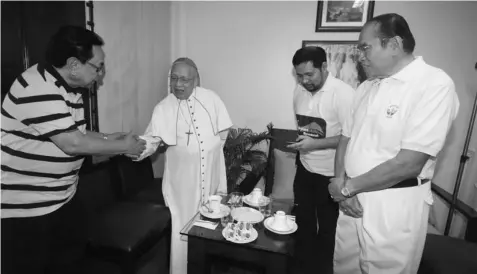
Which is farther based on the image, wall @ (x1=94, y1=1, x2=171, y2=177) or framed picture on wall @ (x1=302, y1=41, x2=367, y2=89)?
framed picture on wall @ (x1=302, y1=41, x2=367, y2=89)

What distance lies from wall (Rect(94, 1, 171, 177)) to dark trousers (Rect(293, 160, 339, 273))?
1.81 metres

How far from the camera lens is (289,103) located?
3.61 metres

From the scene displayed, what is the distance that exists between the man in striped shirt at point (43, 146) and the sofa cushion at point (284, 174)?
6.14 feet

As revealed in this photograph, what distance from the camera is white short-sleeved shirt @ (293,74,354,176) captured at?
228 cm

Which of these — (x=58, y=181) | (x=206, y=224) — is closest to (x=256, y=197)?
(x=206, y=224)

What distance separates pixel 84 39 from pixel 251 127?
2.39 metres

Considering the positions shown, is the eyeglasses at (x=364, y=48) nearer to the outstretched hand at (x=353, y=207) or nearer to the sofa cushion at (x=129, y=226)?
the outstretched hand at (x=353, y=207)

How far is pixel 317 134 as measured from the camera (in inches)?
93.7

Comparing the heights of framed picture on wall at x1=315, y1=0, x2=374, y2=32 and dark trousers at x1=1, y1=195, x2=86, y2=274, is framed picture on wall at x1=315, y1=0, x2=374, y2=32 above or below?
above

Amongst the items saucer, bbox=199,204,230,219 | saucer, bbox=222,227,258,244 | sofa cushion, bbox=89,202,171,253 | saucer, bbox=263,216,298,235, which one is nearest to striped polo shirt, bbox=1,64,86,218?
sofa cushion, bbox=89,202,171,253

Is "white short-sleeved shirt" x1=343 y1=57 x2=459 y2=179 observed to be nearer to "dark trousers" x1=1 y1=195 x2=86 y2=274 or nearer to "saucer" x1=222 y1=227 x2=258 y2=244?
"saucer" x1=222 y1=227 x2=258 y2=244

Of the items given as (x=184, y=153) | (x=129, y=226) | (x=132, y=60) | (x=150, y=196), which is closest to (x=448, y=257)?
(x=184, y=153)

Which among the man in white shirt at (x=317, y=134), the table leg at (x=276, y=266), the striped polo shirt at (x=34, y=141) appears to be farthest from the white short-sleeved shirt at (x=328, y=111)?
the striped polo shirt at (x=34, y=141)

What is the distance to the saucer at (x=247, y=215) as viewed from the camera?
6.46ft
